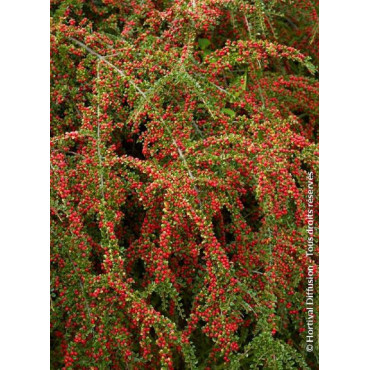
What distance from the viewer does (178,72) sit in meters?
1.33

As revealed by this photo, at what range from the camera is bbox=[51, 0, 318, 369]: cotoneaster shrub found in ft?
4.05

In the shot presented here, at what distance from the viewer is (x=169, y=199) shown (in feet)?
3.91

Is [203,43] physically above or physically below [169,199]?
above

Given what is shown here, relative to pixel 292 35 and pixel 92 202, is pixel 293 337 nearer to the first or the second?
pixel 92 202

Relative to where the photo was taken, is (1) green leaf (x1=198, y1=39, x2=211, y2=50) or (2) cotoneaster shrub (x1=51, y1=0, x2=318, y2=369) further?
(1) green leaf (x1=198, y1=39, x2=211, y2=50)

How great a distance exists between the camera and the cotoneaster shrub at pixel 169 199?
124 cm

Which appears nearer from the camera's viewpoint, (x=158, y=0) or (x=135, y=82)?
(x=135, y=82)

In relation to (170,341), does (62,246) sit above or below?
above

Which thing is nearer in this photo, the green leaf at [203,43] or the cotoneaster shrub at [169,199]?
the cotoneaster shrub at [169,199]

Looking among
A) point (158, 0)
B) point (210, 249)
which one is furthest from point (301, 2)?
point (210, 249)

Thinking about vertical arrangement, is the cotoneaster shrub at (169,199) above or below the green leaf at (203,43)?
below

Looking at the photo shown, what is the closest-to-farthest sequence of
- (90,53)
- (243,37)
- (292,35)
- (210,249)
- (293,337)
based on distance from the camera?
(210,249) < (90,53) < (293,337) < (243,37) < (292,35)

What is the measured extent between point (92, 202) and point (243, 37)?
0.79 m

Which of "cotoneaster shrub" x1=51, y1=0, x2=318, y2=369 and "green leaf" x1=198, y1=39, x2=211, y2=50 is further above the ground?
"green leaf" x1=198, y1=39, x2=211, y2=50
